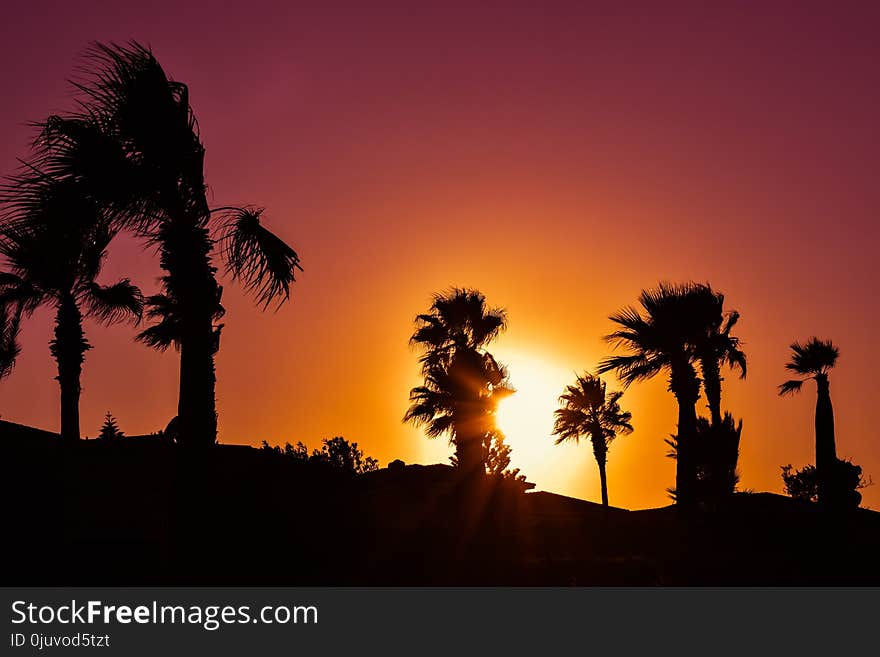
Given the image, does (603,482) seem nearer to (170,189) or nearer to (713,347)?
(713,347)

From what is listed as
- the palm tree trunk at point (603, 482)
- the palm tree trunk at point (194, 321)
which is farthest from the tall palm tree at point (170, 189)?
the palm tree trunk at point (603, 482)

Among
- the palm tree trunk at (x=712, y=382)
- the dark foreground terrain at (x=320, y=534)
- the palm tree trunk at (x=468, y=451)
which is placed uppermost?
the palm tree trunk at (x=712, y=382)

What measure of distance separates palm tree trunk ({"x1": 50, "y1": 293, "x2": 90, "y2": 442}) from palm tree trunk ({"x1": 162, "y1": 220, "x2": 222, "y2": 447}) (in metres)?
17.0

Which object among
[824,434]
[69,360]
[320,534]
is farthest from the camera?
[824,434]

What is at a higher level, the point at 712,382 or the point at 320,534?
the point at 712,382

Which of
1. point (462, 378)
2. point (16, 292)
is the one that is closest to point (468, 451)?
point (462, 378)

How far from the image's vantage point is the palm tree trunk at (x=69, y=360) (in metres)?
27.7

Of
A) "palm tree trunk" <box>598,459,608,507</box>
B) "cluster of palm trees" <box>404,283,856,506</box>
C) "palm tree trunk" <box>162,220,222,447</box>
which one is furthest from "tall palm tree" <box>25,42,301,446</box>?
A: "palm tree trunk" <box>598,459,608,507</box>

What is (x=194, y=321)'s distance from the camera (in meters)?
12.3

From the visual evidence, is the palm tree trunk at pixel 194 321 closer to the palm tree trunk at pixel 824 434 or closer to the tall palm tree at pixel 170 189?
the tall palm tree at pixel 170 189

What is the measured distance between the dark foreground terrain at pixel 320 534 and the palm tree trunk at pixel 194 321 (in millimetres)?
479

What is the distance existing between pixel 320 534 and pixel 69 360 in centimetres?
1477

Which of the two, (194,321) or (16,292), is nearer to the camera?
(194,321)
